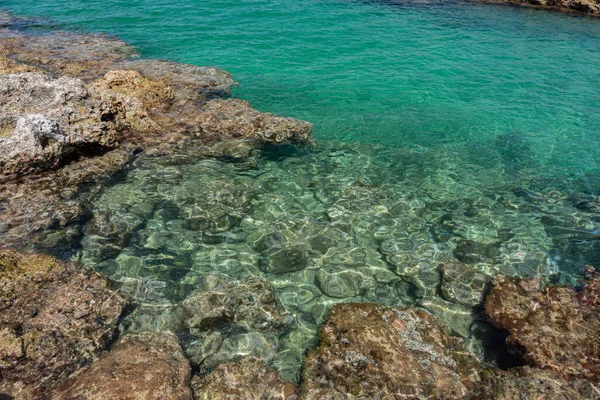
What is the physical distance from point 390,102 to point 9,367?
1312 centimetres

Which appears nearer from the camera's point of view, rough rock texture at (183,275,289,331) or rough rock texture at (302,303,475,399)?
rough rock texture at (302,303,475,399)

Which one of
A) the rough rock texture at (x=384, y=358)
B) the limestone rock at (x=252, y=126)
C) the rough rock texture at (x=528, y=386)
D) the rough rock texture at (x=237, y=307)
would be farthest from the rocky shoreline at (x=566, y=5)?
the rough rock texture at (x=237, y=307)

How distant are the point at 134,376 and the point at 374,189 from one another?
646 cm

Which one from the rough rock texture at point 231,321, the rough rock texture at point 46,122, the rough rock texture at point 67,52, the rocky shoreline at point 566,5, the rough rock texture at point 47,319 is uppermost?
the rocky shoreline at point 566,5

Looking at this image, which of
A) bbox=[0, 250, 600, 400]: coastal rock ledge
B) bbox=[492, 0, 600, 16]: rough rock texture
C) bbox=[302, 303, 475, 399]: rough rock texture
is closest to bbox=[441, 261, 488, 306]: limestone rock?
bbox=[0, 250, 600, 400]: coastal rock ledge

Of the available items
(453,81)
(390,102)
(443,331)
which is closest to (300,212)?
(443,331)

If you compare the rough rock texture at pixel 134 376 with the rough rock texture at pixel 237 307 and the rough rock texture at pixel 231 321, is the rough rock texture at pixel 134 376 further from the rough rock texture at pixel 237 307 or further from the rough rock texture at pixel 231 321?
the rough rock texture at pixel 237 307

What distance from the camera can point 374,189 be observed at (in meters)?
9.18

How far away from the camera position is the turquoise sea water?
6734 millimetres

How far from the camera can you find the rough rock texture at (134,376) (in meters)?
4.30

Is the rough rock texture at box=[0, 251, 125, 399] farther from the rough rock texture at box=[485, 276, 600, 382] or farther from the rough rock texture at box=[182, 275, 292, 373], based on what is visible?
the rough rock texture at box=[485, 276, 600, 382]

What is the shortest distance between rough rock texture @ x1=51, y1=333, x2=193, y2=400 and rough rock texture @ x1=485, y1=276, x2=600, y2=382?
4817 mm

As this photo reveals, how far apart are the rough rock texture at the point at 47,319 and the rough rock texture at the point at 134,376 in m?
0.33

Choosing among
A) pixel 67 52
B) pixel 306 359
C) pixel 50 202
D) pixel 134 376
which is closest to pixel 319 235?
pixel 306 359
